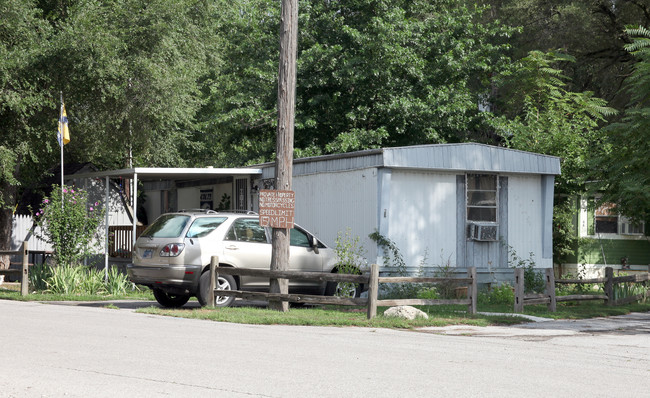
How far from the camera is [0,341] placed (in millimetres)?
10164

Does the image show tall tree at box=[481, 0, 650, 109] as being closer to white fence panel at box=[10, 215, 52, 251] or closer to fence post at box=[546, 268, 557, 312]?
fence post at box=[546, 268, 557, 312]

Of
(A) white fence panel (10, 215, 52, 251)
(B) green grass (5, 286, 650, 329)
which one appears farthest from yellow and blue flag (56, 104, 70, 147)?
(A) white fence panel (10, 215, 52, 251)

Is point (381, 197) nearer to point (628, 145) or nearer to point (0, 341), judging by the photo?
point (628, 145)

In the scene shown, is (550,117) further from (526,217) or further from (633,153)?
(633,153)

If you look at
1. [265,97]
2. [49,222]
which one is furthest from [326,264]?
[265,97]

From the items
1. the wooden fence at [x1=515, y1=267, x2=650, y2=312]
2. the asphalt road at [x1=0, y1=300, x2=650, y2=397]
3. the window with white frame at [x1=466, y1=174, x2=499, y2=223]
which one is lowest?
the asphalt road at [x1=0, y1=300, x2=650, y2=397]

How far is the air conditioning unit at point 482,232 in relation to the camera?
19.7 m

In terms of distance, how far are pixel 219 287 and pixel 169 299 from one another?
157 cm

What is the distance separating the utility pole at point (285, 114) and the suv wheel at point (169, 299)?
2.31m

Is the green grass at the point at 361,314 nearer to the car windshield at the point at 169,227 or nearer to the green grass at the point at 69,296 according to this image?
the green grass at the point at 69,296

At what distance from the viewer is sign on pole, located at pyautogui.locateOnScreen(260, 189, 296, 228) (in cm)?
1544

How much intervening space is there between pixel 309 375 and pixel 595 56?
1146 inches

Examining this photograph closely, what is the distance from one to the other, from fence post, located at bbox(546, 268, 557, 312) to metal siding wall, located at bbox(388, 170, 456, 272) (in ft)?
10.7

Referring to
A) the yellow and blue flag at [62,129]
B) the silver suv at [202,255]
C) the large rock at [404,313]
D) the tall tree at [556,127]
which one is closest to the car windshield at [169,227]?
the silver suv at [202,255]
